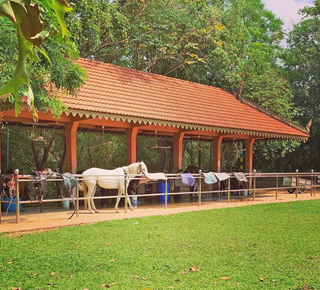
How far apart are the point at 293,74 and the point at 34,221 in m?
20.4

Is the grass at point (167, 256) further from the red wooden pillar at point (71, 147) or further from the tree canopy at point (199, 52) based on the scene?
the red wooden pillar at point (71, 147)

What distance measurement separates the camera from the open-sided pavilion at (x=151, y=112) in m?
10.7

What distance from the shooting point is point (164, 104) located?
42.8 ft

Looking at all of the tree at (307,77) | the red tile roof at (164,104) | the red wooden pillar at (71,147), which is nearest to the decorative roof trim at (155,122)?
the red tile roof at (164,104)

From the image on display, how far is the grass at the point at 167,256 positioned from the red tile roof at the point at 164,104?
3647 mm

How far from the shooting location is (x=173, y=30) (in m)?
18.6

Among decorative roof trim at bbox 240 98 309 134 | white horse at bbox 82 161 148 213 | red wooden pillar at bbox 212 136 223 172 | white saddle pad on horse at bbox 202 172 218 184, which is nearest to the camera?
white horse at bbox 82 161 148 213

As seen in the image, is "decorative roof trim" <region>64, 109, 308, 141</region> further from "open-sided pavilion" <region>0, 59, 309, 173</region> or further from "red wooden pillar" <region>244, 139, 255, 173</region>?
"red wooden pillar" <region>244, 139, 255, 173</region>

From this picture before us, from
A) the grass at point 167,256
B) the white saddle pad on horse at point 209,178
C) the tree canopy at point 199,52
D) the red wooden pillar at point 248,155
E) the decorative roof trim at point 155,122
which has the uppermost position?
the tree canopy at point 199,52

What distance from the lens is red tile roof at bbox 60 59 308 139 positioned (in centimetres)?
1092

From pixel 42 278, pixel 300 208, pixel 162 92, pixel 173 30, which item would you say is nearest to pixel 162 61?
pixel 173 30

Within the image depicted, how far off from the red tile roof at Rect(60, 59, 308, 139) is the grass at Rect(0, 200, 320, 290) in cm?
365

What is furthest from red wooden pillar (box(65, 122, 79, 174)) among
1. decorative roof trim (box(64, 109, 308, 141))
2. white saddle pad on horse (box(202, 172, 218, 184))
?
white saddle pad on horse (box(202, 172, 218, 184))

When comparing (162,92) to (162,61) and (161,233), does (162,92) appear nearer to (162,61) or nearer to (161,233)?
(162,61)
